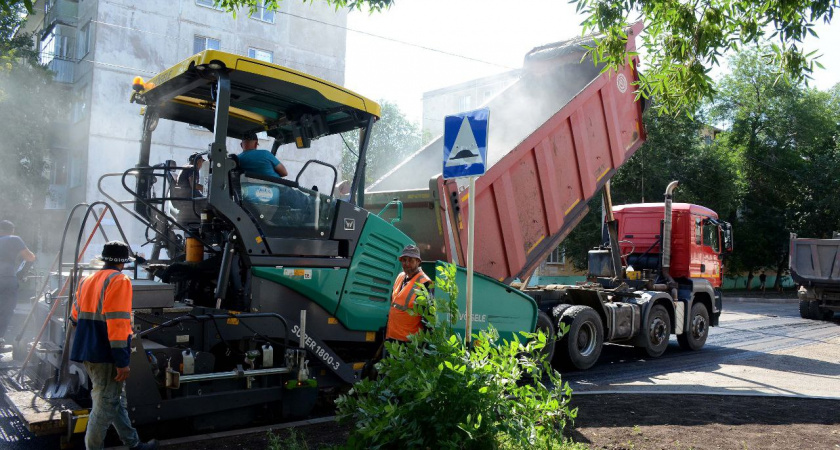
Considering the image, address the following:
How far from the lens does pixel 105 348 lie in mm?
4316

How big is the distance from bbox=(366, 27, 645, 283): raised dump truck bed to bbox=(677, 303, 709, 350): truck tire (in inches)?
133

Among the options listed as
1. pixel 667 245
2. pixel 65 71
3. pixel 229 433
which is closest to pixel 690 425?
pixel 229 433

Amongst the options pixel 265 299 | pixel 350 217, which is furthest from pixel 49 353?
pixel 350 217

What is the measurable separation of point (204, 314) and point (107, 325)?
969 mm

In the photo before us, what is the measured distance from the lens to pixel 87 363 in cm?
431

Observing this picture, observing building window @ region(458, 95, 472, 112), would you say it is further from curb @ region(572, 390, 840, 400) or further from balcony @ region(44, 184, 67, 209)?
curb @ region(572, 390, 840, 400)

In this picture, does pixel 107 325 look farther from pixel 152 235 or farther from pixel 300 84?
pixel 152 235

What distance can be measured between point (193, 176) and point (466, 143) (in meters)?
2.36

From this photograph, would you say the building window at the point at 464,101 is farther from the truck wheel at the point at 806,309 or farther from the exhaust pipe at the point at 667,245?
the exhaust pipe at the point at 667,245

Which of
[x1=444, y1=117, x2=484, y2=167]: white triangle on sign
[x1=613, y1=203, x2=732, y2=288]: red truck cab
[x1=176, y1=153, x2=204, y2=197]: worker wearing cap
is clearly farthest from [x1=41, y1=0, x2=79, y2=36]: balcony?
[x1=444, y1=117, x2=484, y2=167]: white triangle on sign

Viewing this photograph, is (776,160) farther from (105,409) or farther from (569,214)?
(105,409)

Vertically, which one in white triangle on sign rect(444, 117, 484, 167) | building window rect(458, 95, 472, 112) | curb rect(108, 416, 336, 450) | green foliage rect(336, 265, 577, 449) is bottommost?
curb rect(108, 416, 336, 450)

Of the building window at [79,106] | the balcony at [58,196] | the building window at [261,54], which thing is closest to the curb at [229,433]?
the building window at [79,106]

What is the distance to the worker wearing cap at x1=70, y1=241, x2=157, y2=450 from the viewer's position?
167 inches
